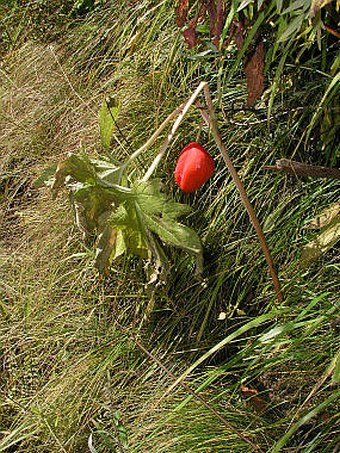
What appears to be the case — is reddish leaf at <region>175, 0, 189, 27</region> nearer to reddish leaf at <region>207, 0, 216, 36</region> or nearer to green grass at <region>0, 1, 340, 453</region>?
reddish leaf at <region>207, 0, 216, 36</region>

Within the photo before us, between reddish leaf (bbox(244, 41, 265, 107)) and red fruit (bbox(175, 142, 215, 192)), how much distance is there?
15 centimetres

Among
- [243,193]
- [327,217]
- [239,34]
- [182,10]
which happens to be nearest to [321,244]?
[327,217]

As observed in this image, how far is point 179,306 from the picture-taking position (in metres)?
2.01

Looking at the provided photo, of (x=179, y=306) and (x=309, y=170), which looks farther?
(x=179, y=306)

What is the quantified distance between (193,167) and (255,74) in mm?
244

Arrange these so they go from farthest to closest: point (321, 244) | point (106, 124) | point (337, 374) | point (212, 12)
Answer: point (106, 124)
point (212, 12)
point (321, 244)
point (337, 374)

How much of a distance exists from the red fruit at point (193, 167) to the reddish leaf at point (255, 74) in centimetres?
15

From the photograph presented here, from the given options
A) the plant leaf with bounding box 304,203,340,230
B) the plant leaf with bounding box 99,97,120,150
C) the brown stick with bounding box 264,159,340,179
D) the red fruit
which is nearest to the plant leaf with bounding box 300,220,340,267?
the plant leaf with bounding box 304,203,340,230

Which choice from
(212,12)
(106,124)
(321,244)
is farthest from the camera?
(106,124)

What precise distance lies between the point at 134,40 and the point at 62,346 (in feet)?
3.09

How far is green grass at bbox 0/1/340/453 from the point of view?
5.46ft

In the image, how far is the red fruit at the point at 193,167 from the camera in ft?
5.96

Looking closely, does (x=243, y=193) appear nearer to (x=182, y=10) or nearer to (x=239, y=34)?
(x=239, y=34)

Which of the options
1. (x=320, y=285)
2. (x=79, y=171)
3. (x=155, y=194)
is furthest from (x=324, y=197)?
(x=79, y=171)
